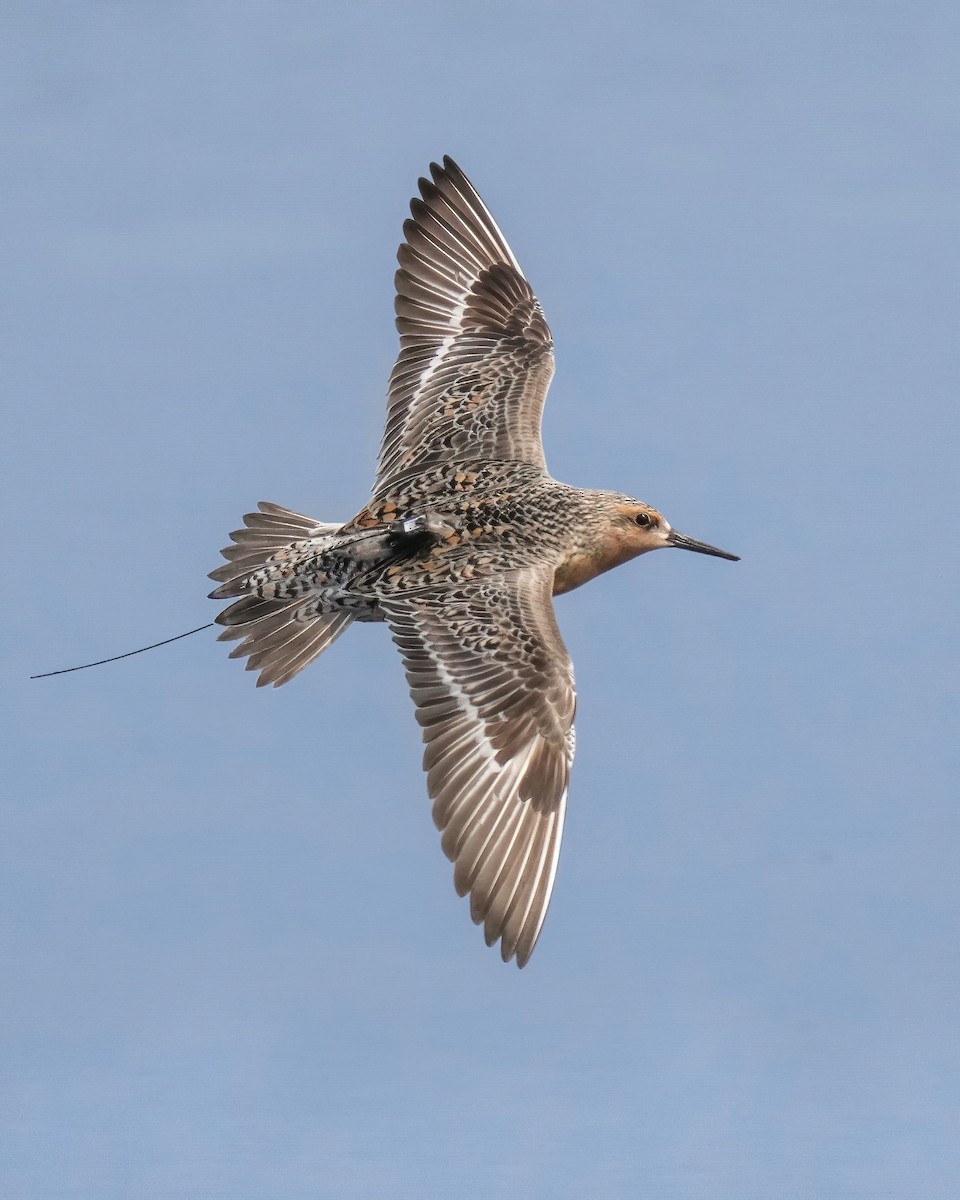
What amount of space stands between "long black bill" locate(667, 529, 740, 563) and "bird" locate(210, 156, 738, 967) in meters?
0.01

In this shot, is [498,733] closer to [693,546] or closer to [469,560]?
[469,560]

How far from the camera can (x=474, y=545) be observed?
9.21 metres

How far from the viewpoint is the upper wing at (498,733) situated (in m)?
8.05

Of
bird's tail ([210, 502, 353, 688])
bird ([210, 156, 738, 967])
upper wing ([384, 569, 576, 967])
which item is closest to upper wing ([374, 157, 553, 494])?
bird ([210, 156, 738, 967])

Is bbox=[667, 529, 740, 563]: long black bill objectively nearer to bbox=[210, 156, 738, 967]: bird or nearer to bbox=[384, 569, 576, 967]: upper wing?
bbox=[210, 156, 738, 967]: bird

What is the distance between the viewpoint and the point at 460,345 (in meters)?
10.8

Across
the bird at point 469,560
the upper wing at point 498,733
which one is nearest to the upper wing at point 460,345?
the bird at point 469,560

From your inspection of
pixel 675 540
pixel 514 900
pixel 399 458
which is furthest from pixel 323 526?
pixel 514 900

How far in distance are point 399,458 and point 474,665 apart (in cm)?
181

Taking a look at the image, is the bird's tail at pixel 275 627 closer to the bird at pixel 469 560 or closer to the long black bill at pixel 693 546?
the bird at pixel 469 560

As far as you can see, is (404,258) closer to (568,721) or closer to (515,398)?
(515,398)

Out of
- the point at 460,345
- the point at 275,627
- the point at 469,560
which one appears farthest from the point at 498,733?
the point at 460,345

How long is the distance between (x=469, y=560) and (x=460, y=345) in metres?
2.03

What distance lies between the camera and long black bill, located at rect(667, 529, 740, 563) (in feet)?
33.9
